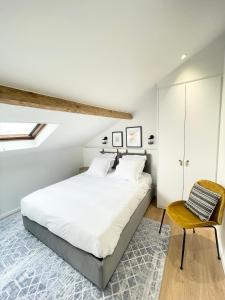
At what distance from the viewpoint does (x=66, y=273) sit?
1.56 m

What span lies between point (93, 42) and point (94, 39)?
29 mm

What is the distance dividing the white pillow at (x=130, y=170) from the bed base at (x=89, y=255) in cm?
73

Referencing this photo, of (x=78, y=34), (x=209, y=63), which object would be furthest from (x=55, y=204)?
(x=209, y=63)

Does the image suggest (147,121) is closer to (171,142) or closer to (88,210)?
(171,142)

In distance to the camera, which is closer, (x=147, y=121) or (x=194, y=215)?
(x=194, y=215)

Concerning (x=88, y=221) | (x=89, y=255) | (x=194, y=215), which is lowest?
(x=89, y=255)

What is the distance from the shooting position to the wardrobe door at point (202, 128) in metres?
2.15

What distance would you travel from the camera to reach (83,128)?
3104 millimetres

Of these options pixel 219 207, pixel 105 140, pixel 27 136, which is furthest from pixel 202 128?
pixel 27 136

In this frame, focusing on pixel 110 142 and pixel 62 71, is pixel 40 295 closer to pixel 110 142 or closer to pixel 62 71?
pixel 62 71

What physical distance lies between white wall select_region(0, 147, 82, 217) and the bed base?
925mm

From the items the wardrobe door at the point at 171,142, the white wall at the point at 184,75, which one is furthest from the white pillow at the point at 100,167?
the wardrobe door at the point at 171,142

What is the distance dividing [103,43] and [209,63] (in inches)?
67.9

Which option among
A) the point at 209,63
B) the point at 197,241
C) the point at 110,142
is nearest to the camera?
the point at 197,241
